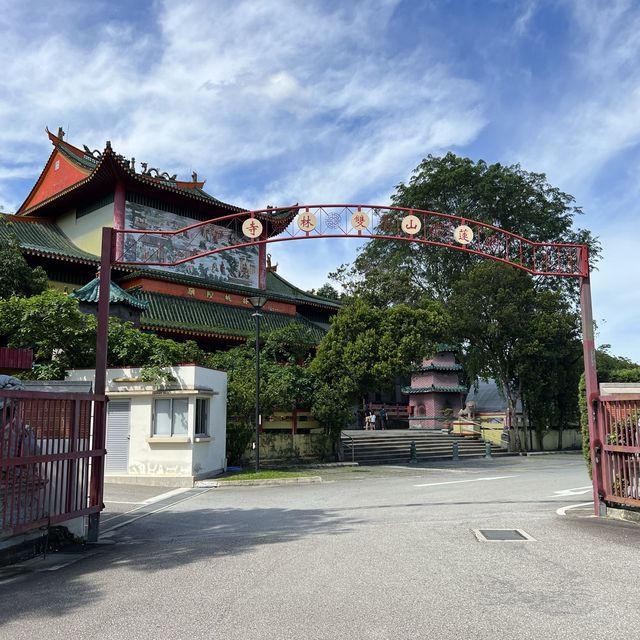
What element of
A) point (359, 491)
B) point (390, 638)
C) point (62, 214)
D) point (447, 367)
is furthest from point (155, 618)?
point (447, 367)

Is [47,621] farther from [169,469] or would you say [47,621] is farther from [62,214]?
[62,214]

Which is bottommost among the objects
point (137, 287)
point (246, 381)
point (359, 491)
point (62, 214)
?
point (359, 491)

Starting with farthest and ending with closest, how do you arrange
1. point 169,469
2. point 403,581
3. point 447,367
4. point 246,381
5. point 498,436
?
point 447,367
point 498,436
point 246,381
point 169,469
point 403,581

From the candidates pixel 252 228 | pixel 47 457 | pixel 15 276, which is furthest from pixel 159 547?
pixel 15 276

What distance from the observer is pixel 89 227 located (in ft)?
108

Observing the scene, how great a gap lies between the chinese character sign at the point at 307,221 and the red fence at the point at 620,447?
20.0 feet

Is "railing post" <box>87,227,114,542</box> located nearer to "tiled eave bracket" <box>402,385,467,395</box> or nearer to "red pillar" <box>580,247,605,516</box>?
"red pillar" <box>580,247,605,516</box>

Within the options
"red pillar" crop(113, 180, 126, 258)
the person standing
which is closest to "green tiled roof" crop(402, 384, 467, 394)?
the person standing

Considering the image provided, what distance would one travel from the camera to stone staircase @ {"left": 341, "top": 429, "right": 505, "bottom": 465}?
28922 millimetres

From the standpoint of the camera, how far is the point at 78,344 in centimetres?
1997

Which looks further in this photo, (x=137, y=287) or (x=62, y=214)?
(x=62, y=214)

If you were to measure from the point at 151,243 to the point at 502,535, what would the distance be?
87.4ft

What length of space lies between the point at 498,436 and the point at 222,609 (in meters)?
34.9

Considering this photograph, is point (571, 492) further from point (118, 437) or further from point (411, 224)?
point (118, 437)
